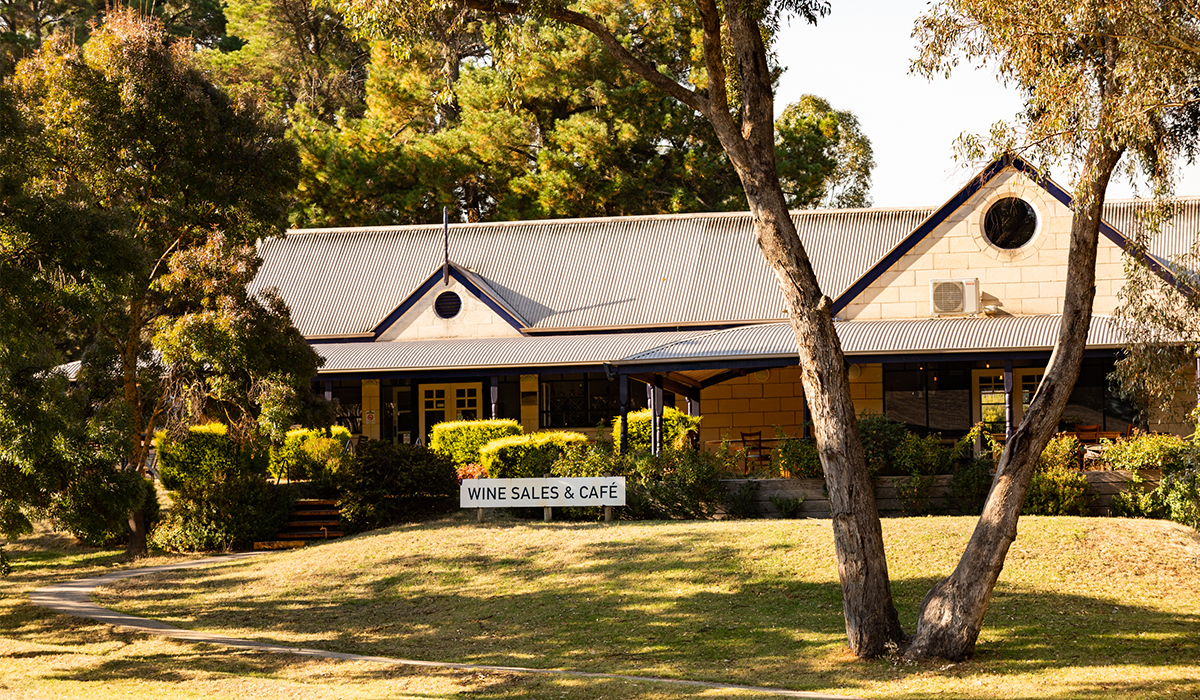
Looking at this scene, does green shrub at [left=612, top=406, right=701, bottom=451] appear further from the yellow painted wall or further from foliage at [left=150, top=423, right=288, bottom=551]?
the yellow painted wall

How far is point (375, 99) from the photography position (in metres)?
41.1

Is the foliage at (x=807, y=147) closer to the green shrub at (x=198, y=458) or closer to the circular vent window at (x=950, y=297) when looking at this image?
the circular vent window at (x=950, y=297)

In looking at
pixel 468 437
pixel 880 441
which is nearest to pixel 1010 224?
pixel 880 441

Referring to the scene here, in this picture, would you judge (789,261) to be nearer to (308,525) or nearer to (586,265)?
(308,525)

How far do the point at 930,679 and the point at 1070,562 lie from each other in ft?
16.7

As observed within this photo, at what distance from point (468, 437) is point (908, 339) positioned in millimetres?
9011

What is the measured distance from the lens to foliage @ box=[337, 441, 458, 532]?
20828mm

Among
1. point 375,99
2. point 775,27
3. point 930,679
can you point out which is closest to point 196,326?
point 775,27

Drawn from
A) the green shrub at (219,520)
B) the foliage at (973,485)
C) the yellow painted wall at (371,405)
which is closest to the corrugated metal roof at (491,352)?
the yellow painted wall at (371,405)

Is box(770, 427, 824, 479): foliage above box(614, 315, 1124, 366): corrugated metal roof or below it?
below

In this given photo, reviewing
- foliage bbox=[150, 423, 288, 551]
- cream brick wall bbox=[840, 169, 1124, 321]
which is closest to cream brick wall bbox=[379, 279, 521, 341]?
foliage bbox=[150, 423, 288, 551]

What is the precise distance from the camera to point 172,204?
755 inches

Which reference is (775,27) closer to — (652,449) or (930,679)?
(930,679)

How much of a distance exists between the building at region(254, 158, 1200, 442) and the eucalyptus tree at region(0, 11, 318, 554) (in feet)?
19.9
